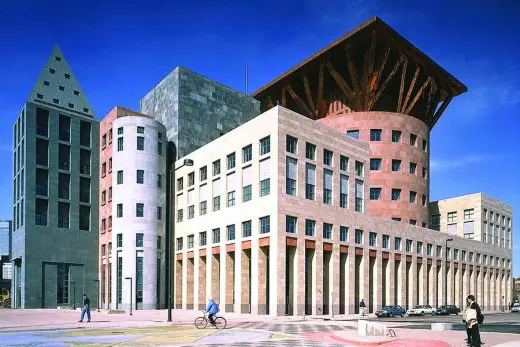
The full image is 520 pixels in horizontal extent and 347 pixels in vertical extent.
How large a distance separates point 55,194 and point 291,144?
44256mm

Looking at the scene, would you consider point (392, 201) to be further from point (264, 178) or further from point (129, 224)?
point (129, 224)

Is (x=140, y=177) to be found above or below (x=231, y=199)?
above

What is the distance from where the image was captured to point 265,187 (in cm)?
5834

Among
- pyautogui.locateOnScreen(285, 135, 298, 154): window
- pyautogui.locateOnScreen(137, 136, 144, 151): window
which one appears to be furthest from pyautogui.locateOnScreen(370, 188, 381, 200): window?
pyautogui.locateOnScreen(137, 136, 144, 151): window

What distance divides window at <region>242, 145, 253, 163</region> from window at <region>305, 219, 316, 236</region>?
9658mm

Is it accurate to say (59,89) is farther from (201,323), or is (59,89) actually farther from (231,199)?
(201,323)

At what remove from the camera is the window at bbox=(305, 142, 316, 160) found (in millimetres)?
60747

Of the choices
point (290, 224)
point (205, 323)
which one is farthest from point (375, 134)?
point (205, 323)

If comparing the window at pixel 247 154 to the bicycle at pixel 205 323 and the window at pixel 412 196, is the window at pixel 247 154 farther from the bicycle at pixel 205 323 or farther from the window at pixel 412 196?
the window at pixel 412 196

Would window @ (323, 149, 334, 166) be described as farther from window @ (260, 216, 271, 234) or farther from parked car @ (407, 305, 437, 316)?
parked car @ (407, 305, 437, 316)

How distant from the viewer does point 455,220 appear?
10506 cm

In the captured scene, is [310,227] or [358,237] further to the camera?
[358,237]

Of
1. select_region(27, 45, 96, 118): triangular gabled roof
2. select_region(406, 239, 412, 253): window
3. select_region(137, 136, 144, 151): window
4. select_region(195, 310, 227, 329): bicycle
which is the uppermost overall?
select_region(27, 45, 96, 118): triangular gabled roof

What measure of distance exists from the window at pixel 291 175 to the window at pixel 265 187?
1.98 metres
